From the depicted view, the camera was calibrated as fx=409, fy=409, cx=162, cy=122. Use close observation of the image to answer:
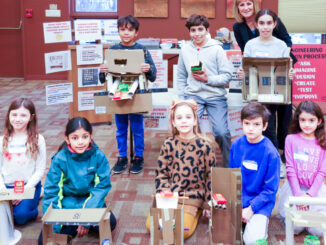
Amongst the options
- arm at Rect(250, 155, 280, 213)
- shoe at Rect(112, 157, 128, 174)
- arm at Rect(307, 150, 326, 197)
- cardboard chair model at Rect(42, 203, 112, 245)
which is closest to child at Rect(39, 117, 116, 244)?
cardboard chair model at Rect(42, 203, 112, 245)

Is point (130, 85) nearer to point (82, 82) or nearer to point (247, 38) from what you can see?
point (247, 38)

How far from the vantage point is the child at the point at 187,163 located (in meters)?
2.70

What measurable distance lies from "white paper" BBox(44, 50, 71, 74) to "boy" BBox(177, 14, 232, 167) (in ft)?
5.22

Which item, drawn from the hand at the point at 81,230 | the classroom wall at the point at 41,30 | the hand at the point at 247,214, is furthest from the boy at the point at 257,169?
the classroom wall at the point at 41,30

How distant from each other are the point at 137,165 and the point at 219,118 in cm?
90

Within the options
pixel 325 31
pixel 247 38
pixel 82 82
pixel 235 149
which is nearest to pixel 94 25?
pixel 82 82

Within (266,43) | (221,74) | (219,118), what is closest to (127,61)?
(221,74)

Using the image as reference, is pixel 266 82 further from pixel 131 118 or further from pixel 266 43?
pixel 131 118

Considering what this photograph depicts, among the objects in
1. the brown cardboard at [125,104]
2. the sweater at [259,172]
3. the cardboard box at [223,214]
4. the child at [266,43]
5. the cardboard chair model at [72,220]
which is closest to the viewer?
the cardboard chair model at [72,220]

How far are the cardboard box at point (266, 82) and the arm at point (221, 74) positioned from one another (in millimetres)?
187

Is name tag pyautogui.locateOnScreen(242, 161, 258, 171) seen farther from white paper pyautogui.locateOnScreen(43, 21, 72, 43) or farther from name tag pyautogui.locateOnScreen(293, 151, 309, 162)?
white paper pyautogui.locateOnScreen(43, 21, 72, 43)

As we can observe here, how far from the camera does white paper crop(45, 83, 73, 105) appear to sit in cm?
431

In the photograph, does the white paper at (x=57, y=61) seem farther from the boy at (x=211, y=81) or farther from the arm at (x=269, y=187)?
the arm at (x=269, y=187)

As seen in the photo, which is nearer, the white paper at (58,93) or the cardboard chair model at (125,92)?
the cardboard chair model at (125,92)
